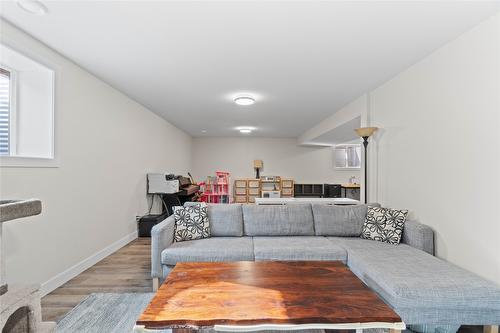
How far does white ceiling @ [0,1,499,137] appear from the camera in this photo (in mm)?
1871

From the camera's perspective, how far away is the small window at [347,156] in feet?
30.1

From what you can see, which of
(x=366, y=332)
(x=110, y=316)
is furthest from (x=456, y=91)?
(x=110, y=316)

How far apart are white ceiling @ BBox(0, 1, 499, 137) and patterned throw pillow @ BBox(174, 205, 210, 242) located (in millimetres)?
1686

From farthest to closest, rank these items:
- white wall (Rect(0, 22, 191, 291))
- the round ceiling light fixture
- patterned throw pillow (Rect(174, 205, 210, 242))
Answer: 1. the round ceiling light fixture
2. patterned throw pillow (Rect(174, 205, 210, 242))
3. white wall (Rect(0, 22, 191, 291))

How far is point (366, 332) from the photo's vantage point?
1913mm

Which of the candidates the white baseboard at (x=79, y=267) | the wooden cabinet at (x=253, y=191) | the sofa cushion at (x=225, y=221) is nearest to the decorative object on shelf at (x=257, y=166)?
the wooden cabinet at (x=253, y=191)

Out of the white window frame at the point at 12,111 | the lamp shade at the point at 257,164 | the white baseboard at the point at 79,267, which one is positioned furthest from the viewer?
the lamp shade at the point at 257,164

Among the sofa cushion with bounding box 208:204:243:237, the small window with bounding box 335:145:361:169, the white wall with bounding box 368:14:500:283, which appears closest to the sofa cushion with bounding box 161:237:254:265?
the sofa cushion with bounding box 208:204:243:237

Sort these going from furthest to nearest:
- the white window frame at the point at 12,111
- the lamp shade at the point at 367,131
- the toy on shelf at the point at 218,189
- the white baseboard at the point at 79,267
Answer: the toy on shelf at the point at 218,189, the lamp shade at the point at 367,131, the white baseboard at the point at 79,267, the white window frame at the point at 12,111

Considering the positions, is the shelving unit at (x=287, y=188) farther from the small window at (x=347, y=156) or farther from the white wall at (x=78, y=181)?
the white wall at (x=78, y=181)

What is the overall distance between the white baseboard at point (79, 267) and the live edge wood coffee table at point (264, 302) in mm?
1593

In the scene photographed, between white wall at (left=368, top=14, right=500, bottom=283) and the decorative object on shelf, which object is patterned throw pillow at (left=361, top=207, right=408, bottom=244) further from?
the decorative object on shelf

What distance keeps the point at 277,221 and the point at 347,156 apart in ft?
22.9

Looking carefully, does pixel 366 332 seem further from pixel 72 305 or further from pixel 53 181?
pixel 53 181
